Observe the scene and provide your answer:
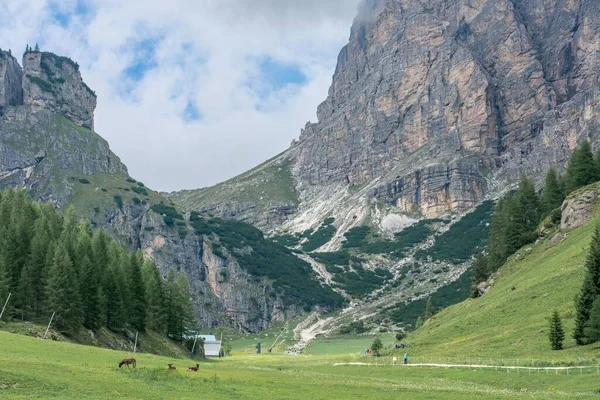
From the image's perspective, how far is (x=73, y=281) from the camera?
243 ft

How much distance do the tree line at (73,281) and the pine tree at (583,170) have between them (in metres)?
75.8

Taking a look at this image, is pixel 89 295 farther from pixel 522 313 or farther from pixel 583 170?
pixel 583 170

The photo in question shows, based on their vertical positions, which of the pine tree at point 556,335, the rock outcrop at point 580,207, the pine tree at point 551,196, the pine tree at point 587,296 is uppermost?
the pine tree at point 551,196

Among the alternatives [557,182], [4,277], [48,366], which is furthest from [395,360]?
[557,182]

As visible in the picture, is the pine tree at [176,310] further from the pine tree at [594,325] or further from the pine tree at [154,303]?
the pine tree at [594,325]

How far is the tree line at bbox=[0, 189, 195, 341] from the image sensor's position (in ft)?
236

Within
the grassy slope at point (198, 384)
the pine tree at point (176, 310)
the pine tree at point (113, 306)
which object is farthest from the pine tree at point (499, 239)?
the pine tree at point (113, 306)

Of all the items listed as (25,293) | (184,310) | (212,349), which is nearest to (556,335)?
(25,293)

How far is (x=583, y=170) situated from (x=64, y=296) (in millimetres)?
90933

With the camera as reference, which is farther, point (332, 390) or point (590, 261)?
point (590, 261)

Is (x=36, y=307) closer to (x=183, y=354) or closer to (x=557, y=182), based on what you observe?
(x=183, y=354)

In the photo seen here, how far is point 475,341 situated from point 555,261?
2318cm

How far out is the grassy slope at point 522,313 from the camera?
56438 mm

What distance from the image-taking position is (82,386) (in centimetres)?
3109
